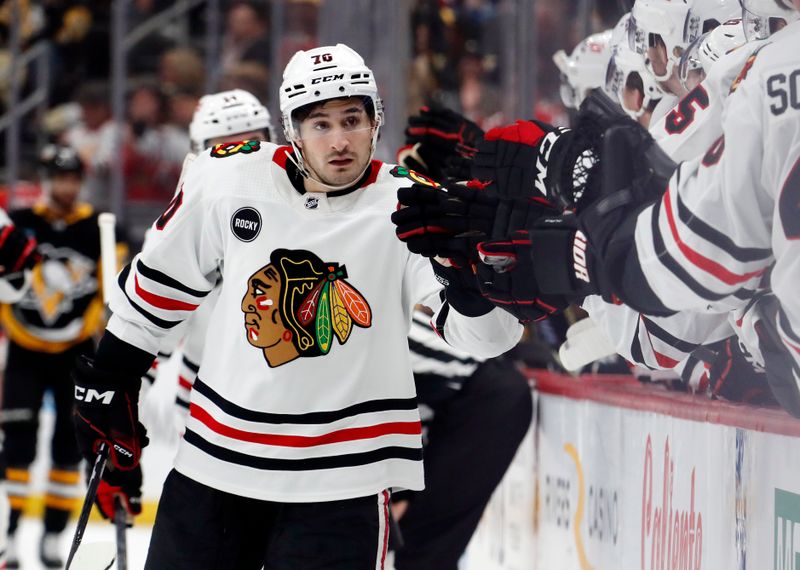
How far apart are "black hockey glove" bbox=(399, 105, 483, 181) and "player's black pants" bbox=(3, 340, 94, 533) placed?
1987 millimetres

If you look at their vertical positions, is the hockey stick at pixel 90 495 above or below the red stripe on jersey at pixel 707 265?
below

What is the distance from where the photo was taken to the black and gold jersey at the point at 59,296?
476 cm

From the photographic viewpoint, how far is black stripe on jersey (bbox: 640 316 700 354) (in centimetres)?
186

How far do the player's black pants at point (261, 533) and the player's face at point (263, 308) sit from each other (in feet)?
0.85

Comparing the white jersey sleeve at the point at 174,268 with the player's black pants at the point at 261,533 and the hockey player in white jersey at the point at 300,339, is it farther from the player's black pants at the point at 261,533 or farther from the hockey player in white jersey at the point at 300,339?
the player's black pants at the point at 261,533

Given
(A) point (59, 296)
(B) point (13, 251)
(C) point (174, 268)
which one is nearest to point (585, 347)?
(C) point (174, 268)

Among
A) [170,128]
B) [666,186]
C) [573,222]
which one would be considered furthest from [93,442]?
[170,128]

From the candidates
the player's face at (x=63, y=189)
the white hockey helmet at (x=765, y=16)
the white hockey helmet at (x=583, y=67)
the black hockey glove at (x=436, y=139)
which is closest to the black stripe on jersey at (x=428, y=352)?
the black hockey glove at (x=436, y=139)

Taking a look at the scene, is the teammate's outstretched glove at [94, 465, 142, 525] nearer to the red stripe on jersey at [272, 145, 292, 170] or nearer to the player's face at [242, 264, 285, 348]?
the player's face at [242, 264, 285, 348]

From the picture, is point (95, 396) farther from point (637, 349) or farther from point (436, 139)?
point (436, 139)

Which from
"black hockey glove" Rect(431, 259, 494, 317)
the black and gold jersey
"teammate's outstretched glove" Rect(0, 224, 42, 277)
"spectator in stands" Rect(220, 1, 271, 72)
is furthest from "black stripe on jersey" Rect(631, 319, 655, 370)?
"spectator in stands" Rect(220, 1, 271, 72)

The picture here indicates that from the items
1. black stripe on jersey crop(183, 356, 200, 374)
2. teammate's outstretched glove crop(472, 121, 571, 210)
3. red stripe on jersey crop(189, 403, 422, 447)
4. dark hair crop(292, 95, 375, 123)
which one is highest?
dark hair crop(292, 95, 375, 123)

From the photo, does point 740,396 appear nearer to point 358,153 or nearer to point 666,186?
point 666,186

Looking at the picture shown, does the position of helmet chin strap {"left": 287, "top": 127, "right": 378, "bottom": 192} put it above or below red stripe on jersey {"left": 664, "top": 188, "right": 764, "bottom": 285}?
above
